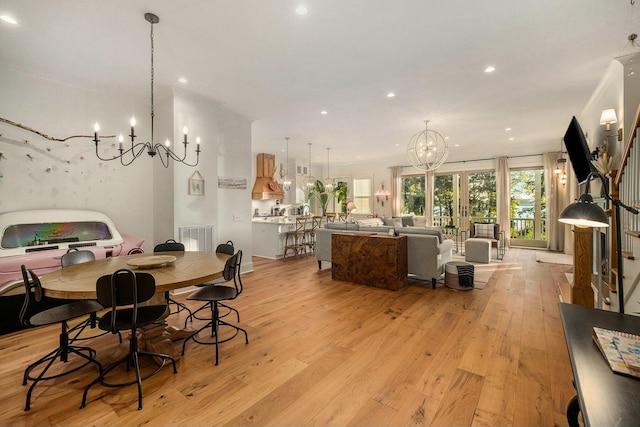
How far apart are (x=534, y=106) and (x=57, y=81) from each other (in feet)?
24.7

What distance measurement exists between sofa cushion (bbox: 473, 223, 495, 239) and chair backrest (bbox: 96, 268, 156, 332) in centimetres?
A: 728

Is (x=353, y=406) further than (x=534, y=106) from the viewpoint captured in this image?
No

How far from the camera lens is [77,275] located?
7.45 feet

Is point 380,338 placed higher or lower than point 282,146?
lower

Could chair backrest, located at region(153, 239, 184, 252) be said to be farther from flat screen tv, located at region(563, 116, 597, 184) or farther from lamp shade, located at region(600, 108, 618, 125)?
lamp shade, located at region(600, 108, 618, 125)

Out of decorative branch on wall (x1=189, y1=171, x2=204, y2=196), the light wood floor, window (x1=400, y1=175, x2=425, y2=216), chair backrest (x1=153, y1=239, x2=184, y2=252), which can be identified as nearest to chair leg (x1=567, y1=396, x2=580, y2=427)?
the light wood floor

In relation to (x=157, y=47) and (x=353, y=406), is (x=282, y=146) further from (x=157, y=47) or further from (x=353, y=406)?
(x=353, y=406)

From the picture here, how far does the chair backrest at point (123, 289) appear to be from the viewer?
1869mm

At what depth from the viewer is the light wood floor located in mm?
1782

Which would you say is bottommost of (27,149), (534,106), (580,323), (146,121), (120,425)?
(120,425)

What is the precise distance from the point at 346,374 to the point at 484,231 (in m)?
6.24

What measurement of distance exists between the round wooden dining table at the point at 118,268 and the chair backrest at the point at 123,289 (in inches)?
2.6

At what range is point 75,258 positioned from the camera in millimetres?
2840

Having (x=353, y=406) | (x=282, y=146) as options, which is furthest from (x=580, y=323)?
(x=282, y=146)
